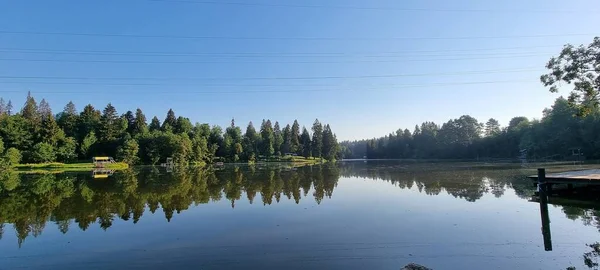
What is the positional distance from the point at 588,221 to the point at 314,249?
10642 millimetres

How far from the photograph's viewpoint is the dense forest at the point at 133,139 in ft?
237

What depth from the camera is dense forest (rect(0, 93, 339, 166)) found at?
72312mm

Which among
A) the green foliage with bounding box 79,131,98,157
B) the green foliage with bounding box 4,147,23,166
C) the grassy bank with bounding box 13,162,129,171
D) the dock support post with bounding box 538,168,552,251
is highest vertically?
the green foliage with bounding box 79,131,98,157

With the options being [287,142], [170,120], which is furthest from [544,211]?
[287,142]

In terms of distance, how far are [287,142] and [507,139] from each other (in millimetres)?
68337

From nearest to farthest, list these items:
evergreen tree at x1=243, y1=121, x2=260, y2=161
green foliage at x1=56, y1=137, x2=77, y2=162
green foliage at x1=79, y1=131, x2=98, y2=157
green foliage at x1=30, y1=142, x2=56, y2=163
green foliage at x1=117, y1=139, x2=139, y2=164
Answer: green foliage at x1=30, y1=142, x2=56, y2=163 < green foliage at x1=56, y1=137, x2=77, y2=162 < green foliage at x1=117, y1=139, x2=139, y2=164 < green foliage at x1=79, y1=131, x2=98, y2=157 < evergreen tree at x1=243, y1=121, x2=260, y2=161

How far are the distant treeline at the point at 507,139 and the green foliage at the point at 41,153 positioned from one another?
264ft

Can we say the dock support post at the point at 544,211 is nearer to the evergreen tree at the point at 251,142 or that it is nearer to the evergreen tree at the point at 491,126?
the evergreen tree at the point at 251,142

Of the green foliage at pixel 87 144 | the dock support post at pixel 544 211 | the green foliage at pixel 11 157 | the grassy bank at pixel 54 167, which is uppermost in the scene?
the green foliage at pixel 87 144

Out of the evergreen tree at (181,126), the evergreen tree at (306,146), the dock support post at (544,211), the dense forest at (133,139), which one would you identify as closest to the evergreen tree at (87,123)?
the dense forest at (133,139)

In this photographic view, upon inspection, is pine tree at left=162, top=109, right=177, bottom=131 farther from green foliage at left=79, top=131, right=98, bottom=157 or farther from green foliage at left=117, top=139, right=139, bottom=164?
green foliage at left=117, top=139, right=139, bottom=164

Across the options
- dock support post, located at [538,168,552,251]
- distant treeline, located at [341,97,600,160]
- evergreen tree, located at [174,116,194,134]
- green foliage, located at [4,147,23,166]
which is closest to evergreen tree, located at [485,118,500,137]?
distant treeline, located at [341,97,600,160]

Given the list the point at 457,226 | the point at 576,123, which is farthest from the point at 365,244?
the point at 576,123

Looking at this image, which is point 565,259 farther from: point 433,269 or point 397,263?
point 397,263
